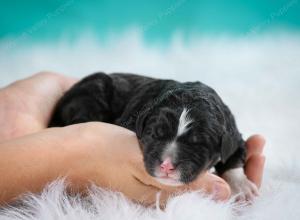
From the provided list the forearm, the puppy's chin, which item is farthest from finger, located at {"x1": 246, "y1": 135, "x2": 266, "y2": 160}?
the forearm

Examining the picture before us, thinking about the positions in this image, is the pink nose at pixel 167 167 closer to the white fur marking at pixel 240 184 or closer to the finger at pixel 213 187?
the finger at pixel 213 187

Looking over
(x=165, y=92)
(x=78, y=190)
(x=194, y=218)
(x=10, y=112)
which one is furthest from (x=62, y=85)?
(x=194, y=218)

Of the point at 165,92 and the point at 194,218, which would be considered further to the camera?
the point at 165,92

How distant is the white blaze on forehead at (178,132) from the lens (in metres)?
3.38

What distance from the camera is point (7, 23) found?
7.06 m

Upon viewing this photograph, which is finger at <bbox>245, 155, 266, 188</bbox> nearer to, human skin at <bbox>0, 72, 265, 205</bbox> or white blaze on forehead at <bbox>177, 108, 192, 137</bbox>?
human skin at <bbox>0, 72, 265, 205</bbox>

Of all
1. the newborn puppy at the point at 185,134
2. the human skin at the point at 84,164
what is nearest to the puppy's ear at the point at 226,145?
the newborn puppy at the point at 185,134

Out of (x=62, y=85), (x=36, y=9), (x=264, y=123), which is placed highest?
(x=36, y=9)

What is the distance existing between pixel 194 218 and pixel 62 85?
2644mm

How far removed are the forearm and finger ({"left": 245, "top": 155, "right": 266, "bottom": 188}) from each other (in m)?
1.50

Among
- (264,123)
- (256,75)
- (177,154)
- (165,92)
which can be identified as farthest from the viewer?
(256,75)

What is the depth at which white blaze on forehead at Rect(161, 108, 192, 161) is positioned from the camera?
3385 mm

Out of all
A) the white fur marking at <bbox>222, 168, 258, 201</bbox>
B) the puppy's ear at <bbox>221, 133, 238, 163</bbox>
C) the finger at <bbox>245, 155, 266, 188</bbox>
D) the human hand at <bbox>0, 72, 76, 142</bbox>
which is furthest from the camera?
the human hand at <bbox>0, 72, 76, 142</bbox>

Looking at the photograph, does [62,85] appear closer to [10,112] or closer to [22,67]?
[10,112]
